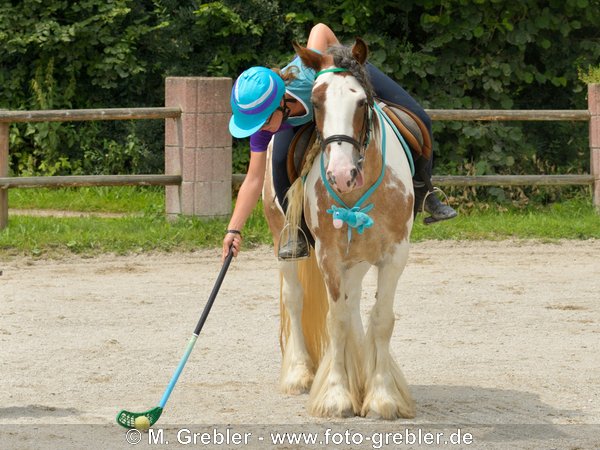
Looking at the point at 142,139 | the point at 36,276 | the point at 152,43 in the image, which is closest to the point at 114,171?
the point at 142,139

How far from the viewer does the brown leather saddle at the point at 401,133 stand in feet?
19.5

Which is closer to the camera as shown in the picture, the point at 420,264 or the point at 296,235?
the point at 296,235

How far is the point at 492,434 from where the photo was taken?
541 centimetres

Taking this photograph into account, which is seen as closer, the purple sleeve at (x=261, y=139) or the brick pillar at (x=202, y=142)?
the purple sleeve at (x=261, y=139)

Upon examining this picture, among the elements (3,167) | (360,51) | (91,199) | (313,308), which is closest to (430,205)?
(313,308)

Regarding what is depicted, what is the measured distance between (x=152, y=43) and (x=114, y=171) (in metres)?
1.46

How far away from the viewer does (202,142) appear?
1123 centimetres

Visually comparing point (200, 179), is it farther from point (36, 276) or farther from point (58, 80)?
point (58, 80)

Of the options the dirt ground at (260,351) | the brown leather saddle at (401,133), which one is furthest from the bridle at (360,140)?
the dirt ground at (260,351)

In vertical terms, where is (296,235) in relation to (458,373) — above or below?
above

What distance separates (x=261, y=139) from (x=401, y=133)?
2.21ft

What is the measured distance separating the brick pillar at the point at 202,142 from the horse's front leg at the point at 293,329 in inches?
188

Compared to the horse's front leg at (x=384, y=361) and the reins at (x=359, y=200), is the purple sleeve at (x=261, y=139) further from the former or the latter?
the horse's front leg at (x=384, y=361)

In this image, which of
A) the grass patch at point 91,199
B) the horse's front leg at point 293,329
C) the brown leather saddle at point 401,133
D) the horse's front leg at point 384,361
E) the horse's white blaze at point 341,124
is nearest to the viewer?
the horse's white blaze at point 341,124
